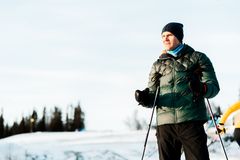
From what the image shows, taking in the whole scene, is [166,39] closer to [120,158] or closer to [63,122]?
[120,158]

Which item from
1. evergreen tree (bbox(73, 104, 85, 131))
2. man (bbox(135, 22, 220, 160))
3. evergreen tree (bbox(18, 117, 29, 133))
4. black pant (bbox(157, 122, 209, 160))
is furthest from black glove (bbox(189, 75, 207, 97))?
evergreen tree (bbox(18, 117, 29, 133))

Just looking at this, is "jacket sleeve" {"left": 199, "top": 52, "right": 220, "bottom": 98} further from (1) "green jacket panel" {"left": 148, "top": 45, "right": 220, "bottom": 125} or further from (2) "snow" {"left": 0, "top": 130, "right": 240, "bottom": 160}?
(2) "snow" {"left": 0, "top": 130, "right": 240, "bottom": 160}

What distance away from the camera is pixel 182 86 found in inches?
196

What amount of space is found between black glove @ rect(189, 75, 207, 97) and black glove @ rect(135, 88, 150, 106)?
1.77 ft

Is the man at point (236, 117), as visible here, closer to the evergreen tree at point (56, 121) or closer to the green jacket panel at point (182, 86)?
the green jacket panel at point (182, 86)

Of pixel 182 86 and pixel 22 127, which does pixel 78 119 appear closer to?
pixel 22 127

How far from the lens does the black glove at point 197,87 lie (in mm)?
4730

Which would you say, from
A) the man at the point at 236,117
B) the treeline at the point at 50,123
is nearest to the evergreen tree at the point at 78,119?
the treeline at the point at 50,123

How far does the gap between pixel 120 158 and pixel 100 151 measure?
633mm

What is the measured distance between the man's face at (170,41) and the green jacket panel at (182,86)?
0.09m

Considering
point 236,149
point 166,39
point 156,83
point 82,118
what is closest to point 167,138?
point 156,83

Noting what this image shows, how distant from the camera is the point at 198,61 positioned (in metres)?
5.03

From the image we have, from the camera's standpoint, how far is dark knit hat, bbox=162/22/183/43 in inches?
202

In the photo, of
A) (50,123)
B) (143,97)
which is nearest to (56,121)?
(50,123)
